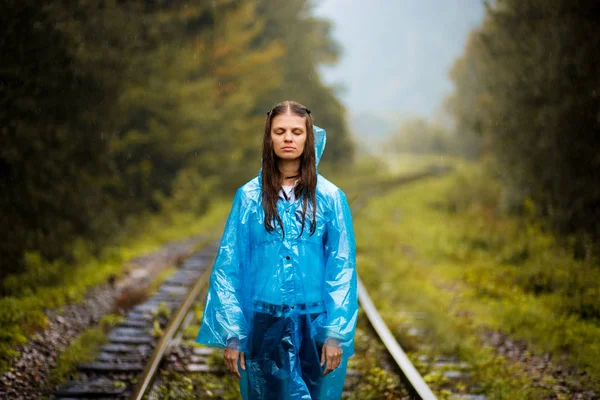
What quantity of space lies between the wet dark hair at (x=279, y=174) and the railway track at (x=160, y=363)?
2.31 m

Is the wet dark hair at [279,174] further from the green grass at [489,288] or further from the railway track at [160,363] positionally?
the green grass at [489,288]

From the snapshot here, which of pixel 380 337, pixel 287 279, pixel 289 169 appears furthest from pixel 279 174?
pixel 380 337

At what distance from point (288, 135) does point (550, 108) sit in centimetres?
801

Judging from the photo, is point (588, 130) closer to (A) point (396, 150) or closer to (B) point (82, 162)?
(B) point (82, 162)

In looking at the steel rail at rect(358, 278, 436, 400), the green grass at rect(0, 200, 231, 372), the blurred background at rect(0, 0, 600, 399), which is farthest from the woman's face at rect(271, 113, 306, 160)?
the green grass at rect(0, 200, 231, 372)

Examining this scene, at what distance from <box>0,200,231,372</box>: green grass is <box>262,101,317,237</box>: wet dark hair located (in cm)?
346

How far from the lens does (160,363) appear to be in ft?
15.4

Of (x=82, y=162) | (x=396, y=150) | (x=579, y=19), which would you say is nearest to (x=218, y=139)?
(x=82, y=162)

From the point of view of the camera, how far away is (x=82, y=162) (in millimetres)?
8461

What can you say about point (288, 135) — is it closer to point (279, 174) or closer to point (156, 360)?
point (279, 174)

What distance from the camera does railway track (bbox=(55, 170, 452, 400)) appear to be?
4.19 m

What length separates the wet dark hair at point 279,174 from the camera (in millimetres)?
2404

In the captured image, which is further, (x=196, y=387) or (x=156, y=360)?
(x=156, y=360)

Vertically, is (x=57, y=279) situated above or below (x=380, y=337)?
above
